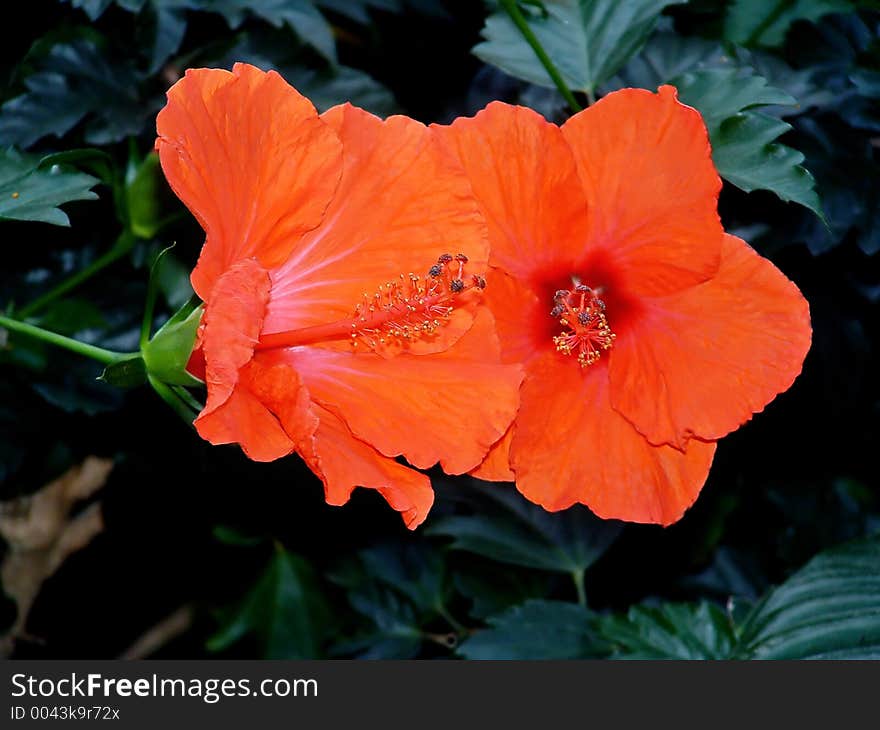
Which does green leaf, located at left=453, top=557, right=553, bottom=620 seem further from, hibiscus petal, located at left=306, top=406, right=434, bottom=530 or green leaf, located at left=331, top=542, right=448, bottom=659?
hibiscus petal, located at left=306, top=406, right=434, bottom=530

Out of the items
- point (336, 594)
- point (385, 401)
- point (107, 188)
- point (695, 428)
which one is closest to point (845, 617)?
point (695, 428)

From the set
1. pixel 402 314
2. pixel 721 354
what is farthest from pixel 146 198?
pixel 721 354

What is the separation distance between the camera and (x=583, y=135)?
4.59ft

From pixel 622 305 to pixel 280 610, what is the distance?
1.12 m

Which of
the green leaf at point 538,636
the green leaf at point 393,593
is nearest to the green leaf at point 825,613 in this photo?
the green leaf at point 538,636

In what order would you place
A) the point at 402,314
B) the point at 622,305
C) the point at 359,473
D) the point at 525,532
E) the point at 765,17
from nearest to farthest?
the point at 359,473, the point at 402,314, the point at 622,305, the point at 765,17, the point at 525,532

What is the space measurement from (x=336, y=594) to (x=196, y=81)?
4.58 feet

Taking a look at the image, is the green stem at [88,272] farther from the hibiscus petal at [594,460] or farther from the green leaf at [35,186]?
the hibiscus petal at [594,460]

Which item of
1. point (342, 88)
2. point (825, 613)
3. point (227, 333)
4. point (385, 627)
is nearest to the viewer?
point (227, 333)

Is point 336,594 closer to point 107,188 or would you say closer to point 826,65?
point 107,188

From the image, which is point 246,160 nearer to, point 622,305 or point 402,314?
point 402,314

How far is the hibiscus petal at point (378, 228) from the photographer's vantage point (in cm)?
141

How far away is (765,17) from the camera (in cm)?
198

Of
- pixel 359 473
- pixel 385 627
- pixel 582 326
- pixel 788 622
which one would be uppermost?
pixel 582 326
